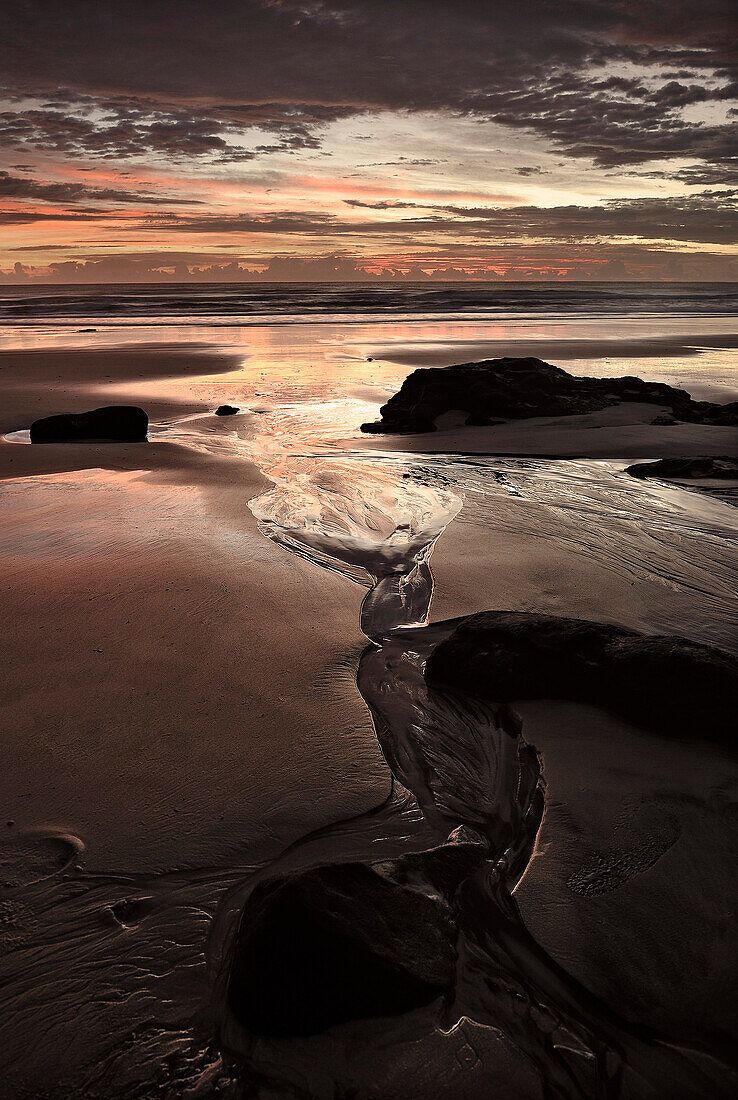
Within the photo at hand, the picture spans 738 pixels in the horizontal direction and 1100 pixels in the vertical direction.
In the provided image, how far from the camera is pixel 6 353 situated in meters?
19.6

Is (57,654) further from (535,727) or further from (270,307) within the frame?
(270,307)

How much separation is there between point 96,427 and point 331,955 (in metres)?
8.38

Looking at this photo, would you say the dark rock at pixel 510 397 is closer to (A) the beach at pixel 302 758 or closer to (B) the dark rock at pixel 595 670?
(A) the beach at pixel 302 758

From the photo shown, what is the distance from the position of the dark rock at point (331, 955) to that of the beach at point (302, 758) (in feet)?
0.18

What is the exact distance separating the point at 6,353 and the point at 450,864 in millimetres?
21137

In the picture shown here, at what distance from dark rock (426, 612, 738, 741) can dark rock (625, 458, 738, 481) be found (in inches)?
185

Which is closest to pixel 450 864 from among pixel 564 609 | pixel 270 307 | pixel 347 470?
pixel 564 609

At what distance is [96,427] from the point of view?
9039 millimetres

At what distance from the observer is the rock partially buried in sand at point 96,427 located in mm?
9023

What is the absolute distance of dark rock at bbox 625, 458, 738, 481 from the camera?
7430mm

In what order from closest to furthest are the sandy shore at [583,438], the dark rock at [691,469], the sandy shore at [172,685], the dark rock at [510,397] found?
the sandy shore at [172,685]
the dark rock at [691,469]
the sandy shore at [583,438]
the dark rock at [510,397]

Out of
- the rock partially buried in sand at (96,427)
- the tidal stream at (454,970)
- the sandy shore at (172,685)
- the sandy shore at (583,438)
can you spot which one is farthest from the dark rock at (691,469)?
the rock partially buried in sand at (96,427)

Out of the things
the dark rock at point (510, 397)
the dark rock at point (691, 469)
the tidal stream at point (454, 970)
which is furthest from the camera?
the dark rock at point (510, 397)

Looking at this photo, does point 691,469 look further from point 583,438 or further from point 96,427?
point 96,427
